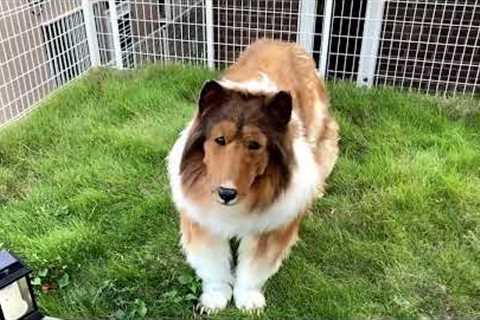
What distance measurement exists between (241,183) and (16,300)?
33.9 inches

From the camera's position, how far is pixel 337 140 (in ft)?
11.3

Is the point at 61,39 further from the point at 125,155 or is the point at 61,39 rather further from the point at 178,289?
the point at 178,289

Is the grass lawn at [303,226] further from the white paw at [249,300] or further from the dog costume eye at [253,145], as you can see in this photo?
the dog costume eye at [253,145]

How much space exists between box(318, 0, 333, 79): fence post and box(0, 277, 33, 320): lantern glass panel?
3161 mm

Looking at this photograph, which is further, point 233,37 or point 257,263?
point 233,37

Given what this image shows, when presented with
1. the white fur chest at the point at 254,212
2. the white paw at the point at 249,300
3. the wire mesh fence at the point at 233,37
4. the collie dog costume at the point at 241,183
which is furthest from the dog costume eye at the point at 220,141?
the wire mesh fence at the point at 233,37

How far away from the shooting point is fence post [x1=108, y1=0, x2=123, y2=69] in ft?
14.3

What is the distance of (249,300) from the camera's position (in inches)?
93.2

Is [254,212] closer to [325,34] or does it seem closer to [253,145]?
[253,145]

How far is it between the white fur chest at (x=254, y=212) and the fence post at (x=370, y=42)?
2.19 meters

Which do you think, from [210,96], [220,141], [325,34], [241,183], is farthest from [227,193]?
[325,34]

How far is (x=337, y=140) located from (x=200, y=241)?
148 cm

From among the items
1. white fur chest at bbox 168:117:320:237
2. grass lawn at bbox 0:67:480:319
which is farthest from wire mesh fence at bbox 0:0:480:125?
white fur chest at bbox 168:117:320:237

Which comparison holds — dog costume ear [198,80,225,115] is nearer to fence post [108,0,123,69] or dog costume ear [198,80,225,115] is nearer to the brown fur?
the brown fur
